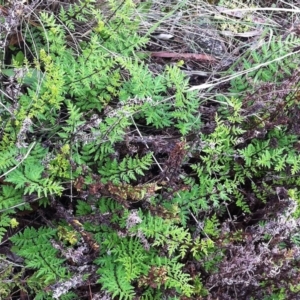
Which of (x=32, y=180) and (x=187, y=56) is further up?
(x=187, y=56)

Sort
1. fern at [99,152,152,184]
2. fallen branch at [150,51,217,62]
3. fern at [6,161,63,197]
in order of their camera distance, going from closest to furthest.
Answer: fern at [6,161,63,197] → fern at [99,152,152,184] → fallen branch at [150,51,217,62]

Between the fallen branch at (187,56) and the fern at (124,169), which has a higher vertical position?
the fallen branch at (187,56)

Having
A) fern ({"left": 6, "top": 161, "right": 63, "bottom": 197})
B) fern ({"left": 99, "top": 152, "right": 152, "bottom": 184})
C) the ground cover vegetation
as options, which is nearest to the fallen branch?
the ground cover vegetation

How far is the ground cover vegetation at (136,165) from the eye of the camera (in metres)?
2.14

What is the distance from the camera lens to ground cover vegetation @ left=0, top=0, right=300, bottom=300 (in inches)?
84.1

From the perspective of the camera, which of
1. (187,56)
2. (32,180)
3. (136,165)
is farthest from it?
(187,56)

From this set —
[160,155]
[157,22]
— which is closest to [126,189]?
[160,155]

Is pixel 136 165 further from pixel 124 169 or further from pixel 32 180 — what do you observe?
pixel 32 180

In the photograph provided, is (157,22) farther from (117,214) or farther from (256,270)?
(256,270)

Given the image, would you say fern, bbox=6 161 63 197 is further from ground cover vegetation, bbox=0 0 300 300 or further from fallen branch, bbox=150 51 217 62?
fallen branch, bbox=150 51 217 62

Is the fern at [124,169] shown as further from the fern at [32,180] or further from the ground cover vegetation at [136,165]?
the fern at [32,180]

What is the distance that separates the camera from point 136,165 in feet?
7.23

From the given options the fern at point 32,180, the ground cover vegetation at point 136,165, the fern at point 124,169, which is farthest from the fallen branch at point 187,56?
the fern at point 32,180

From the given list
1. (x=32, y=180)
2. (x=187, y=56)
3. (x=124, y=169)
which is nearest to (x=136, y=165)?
(x=124, y=169)
